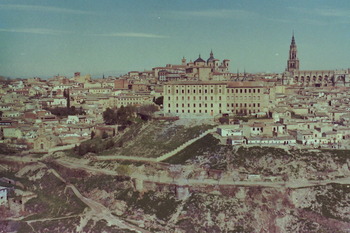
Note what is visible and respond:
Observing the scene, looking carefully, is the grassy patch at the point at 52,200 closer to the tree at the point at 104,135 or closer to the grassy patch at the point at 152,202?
the grassy patch at the point at 152,202

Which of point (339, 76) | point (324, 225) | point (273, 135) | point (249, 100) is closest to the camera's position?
point (324, 225)

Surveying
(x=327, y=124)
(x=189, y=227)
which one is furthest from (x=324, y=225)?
(x=327, y=124)

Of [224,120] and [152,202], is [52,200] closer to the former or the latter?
[152,202]

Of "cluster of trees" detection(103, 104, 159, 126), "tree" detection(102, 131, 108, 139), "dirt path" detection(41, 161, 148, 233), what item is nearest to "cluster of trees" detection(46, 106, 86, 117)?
"cluster of trees" detection(103, 104, 159, 126)

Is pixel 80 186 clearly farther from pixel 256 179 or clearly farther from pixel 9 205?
pixel 256 179

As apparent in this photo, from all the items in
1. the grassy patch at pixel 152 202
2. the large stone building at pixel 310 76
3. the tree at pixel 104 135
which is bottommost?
the grassy patch at pixel 152 202

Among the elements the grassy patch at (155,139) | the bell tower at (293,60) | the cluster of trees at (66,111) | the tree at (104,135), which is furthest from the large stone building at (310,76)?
the tree at (104,135)

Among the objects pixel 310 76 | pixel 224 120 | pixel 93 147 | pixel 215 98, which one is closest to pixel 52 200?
pixel 93 147
